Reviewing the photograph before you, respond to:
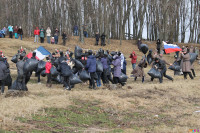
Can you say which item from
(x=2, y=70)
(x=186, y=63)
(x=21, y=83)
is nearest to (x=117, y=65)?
(x=21, y=83)

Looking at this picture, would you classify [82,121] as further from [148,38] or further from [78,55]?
[148,38]

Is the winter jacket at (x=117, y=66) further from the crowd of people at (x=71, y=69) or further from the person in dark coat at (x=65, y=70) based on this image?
the person in dark coat at (x=65, y=70)

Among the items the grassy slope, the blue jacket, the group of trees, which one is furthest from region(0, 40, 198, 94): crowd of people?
the group of trees

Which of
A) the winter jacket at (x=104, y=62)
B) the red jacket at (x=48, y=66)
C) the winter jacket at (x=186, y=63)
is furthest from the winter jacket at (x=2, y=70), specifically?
the winter jacket at (x=186, y=63)

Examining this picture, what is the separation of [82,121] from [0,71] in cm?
469

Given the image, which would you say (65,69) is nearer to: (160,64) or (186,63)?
(160,64)

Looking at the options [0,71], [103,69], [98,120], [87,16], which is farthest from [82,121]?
[87,16]

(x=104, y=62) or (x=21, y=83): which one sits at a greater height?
(x=104, y=62)

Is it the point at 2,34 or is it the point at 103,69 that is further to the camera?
the point at 2,34

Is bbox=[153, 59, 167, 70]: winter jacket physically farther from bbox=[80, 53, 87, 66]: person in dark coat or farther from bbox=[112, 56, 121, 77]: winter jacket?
bbox=[80, 53, 87, 66]: person in dark coat

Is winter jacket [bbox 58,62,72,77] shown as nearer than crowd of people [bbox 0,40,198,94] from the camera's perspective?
No

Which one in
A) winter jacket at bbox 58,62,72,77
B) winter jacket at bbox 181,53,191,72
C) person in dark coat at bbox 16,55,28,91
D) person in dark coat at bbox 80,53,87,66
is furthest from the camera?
winter jacket at bbox 181,53,191,72

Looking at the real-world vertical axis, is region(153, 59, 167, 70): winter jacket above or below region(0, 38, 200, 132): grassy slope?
above

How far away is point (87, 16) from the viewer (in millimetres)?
46438
